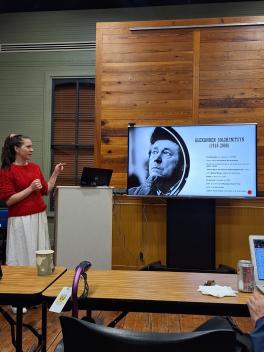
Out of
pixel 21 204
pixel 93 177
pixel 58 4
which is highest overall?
pixel 58 4

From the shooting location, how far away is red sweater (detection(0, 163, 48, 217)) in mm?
3207

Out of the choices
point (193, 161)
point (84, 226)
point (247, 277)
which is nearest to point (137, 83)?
point (193, 161)

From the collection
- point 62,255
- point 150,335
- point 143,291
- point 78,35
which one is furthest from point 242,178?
point 78,35

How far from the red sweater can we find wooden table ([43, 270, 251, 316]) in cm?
151

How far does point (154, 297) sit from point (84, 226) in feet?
6.51

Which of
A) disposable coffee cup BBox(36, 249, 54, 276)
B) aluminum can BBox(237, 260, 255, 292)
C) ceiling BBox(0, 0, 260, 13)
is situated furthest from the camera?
ceiling BBox(0, 0, 260, 13)

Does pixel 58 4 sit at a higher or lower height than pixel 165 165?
higher

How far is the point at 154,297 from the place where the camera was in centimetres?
158

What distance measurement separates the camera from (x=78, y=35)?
558 centimetres

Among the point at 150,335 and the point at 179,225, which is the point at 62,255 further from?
the point at 150,335

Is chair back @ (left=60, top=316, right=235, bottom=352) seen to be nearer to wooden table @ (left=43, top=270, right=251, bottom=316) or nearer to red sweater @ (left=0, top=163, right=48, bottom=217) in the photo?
wooden table @ (left=43, top=270, right=251, bottom=316)

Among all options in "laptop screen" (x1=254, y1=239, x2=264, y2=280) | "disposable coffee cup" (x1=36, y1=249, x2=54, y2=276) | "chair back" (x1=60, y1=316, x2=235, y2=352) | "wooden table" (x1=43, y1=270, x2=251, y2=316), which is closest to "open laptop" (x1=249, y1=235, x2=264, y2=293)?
"laptop screen" (x1=254, y1=239, x2=264, y2=280)

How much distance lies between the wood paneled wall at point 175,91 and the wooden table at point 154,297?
2160mm

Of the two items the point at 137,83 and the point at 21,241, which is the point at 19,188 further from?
the point at 137,83
